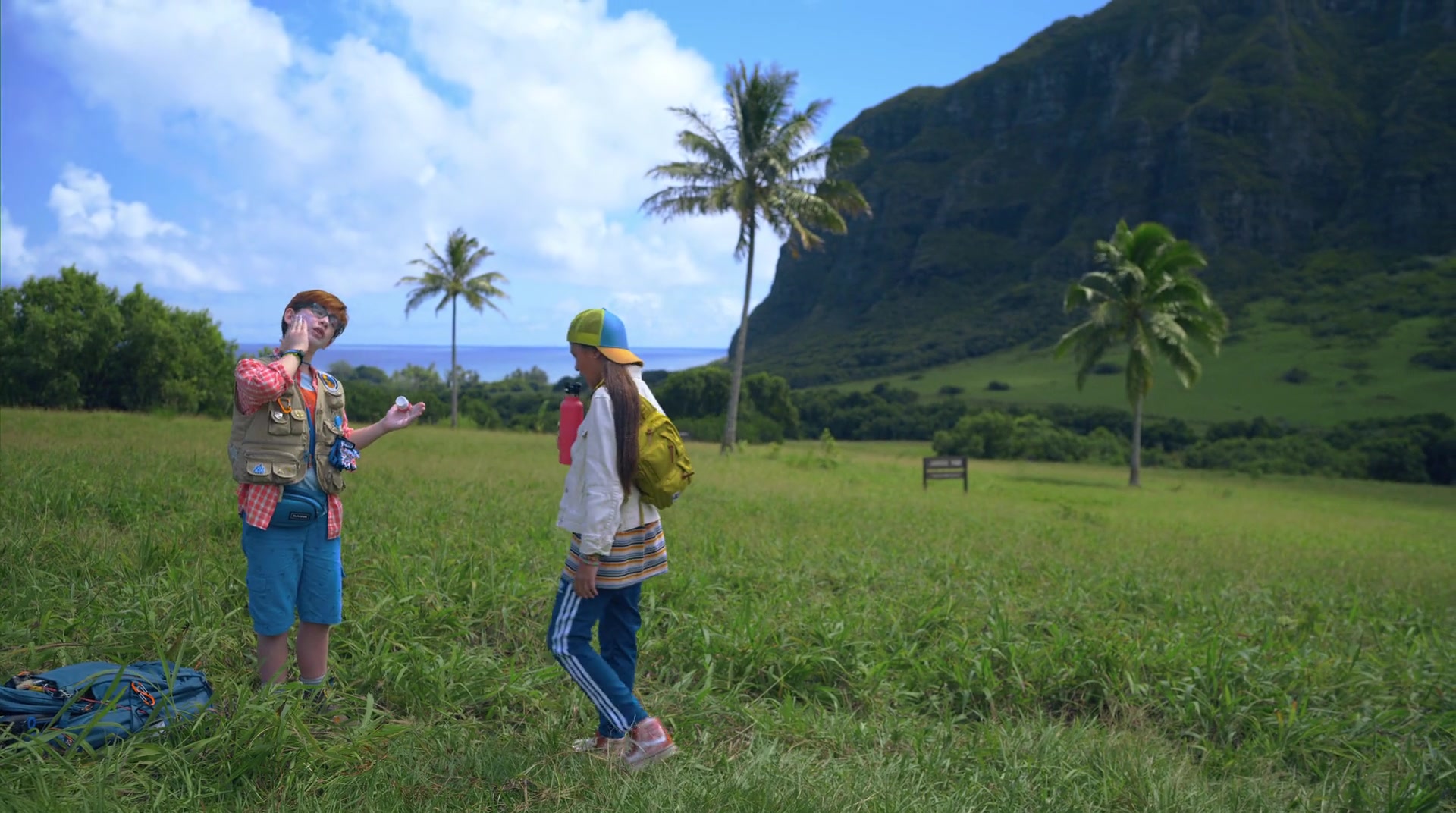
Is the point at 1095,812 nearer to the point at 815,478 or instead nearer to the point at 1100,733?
the point at 1100,733

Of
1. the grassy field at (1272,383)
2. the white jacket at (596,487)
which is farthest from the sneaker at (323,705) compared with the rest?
the grassy field at (1272,383)

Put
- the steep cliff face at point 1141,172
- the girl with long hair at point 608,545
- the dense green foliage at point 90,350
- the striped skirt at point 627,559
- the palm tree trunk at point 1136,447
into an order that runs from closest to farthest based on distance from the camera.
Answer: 1. the girl with long hair at point 608,545
2. the striped skirt at point 627,559
3. the dense green foliage at point 90,350
4. the palm tree trunk at point 1136,447
5. the steep cliff face at point 1141,172

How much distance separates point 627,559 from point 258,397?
1399 millimetres

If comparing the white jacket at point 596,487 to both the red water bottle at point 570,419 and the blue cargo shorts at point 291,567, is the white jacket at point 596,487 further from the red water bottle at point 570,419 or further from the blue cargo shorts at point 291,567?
the blue cargo shorts at point 291,567

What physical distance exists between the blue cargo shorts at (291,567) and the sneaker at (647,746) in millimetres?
1255

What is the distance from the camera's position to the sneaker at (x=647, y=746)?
3.13m

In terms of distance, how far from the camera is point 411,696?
3.69 m

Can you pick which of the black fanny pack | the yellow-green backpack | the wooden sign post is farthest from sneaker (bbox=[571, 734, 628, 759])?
the wooden sign post

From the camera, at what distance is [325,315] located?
10.5 ft

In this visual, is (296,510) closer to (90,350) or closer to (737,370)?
(737,370)

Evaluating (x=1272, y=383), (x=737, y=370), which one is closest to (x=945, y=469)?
(x=737, y=370)

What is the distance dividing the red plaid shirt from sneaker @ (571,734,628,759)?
4.72 feet

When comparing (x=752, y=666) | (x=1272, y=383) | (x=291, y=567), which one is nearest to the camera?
(x=291, y=567)

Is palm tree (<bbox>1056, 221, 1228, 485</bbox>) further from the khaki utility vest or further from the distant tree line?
the khaki utility vest
